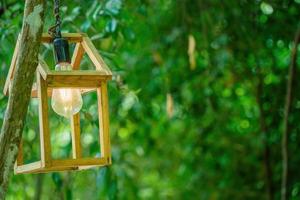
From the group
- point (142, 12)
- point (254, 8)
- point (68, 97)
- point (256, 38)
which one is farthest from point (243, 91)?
point (68, 97)

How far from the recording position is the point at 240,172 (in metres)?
5.15

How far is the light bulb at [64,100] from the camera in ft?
5.39

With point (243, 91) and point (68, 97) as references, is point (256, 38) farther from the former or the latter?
point (68, 97)

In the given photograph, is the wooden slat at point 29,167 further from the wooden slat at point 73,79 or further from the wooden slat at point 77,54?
the wooden slat at point 77,54

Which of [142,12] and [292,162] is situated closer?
[142,12]

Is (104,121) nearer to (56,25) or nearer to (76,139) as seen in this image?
(76,139)

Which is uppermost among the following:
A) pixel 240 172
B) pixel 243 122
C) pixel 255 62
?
pixel 255 62

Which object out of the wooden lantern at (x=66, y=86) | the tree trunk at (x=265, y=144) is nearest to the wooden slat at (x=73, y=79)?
the wooden lantern at (x=66, y=86)

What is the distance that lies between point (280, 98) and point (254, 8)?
880 mm

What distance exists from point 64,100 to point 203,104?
3.40m

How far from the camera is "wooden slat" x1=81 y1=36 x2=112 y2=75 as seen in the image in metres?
1.72

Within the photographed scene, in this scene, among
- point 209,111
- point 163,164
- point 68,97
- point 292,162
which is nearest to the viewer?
point 68,97

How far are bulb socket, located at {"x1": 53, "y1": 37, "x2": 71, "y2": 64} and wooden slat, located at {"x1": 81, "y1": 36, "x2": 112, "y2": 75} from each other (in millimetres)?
107

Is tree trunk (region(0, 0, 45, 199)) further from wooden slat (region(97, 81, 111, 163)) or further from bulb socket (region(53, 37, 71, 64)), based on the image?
wooden slat (region(97, 81, 111, 163))
